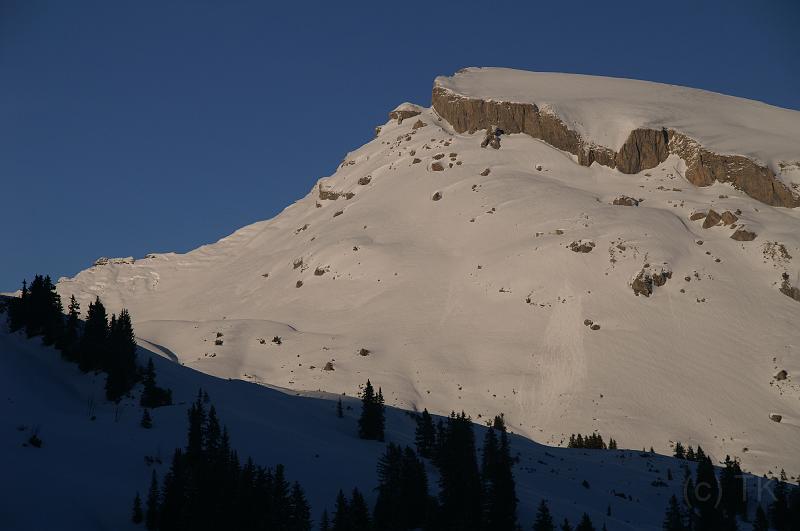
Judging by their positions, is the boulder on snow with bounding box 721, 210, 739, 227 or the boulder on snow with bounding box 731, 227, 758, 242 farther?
the boulder on snow with bounding box 721, 210, 739, 227

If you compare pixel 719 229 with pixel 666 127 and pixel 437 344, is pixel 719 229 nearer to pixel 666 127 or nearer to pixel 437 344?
pixel 666 127

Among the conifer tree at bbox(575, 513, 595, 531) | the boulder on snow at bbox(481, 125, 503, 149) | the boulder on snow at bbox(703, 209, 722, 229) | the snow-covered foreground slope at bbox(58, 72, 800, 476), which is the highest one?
the boulder on snow at bbox(481, 125, 503, 149)

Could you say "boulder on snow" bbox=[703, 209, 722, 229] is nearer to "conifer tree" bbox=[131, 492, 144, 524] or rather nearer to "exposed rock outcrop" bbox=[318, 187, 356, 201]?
"exposed rock outcrop" bbox=[318, 187, 356, 201]

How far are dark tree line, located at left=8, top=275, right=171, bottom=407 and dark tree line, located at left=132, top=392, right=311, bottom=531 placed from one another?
62.4 ft

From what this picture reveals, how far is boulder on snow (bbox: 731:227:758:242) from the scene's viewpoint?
141000 millimetres

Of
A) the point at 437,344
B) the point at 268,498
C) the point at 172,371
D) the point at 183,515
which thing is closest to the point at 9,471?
the point at 183,515

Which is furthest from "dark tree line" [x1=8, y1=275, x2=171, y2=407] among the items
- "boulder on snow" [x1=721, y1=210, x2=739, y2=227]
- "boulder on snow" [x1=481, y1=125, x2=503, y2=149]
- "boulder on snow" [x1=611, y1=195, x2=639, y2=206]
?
"boulder on snow" [x1=481, y1=125, x2=503, y2=149]

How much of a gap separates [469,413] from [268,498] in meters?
52.1

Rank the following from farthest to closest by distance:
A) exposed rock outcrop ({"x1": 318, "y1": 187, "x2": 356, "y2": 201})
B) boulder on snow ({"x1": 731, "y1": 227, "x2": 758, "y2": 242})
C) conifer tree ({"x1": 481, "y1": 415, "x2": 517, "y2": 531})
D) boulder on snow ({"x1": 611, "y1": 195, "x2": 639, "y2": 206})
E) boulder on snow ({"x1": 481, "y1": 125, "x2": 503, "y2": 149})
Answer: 1. exposed rock outcrop ({"x1": 318, "y1": 187, "x2": 356, "y2": 201})
2. boulder on snow ({"x1": 481, "y1": 125, "x2": 503, "y2": 149})
3. boulder on snow ({"x1": 611, "y1": 195, "x2": 639, "y2": 206})
4. boulder on snow ({"x1": 731, "y1": 227, "x2": 758, "y2": 242})
5. conifer tree ({"x1": 481, "y1": 415, "x2": 517, "y2": 531})

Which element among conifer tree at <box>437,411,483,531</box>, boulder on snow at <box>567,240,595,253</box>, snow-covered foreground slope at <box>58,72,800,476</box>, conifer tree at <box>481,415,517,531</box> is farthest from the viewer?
boulder on snow at <box>567,240,595,253</box>

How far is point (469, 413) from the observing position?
106 meters

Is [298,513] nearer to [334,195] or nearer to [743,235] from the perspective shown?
[743,235]

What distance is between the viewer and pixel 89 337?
81.5 metres

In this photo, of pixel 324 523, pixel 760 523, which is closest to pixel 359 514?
pixel 324 523
